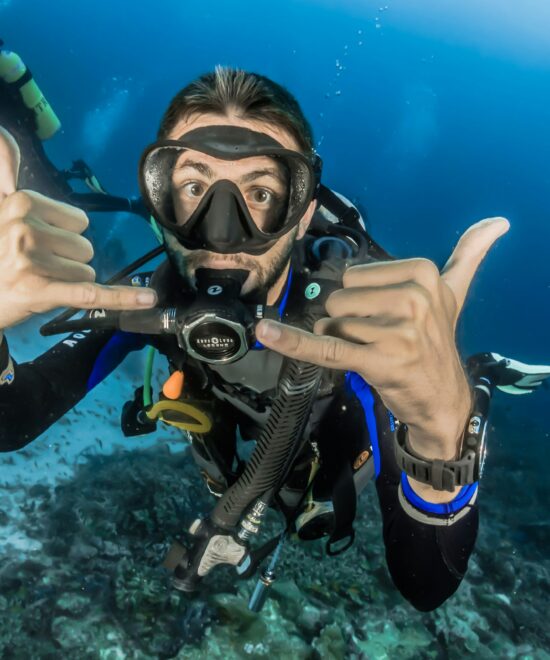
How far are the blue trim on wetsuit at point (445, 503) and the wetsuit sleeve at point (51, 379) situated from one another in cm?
216

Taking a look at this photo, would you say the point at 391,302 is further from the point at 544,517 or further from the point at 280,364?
the point at 544,517

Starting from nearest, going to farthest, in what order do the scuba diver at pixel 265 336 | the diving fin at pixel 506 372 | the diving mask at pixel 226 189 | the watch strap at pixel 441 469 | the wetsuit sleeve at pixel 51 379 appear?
the scuba diver at pixel 265 336 < the watch strap at pixel 441 469 < the diving mask at pixel 226 189 < the wetsuit sleeve at pixel 51 379 < the diving fin at pixel 506 372

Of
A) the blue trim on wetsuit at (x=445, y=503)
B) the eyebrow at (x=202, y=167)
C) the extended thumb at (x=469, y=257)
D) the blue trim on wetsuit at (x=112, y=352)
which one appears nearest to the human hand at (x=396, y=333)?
the extended thumb at (x=469, y=257)

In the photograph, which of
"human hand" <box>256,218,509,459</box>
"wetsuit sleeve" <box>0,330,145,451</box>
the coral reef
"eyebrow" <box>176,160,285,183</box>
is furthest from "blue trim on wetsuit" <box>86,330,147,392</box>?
the coral reef

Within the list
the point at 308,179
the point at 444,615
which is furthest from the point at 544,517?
the point at 308,179

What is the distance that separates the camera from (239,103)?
102 inches

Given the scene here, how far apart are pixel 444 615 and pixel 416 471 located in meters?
5.16

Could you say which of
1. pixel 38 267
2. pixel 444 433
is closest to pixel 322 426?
pixel 444 433

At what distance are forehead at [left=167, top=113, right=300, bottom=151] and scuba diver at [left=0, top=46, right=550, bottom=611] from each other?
1 cm

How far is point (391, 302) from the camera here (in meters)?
1.32

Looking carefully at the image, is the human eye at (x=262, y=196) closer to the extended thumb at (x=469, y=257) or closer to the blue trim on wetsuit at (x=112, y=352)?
the extended thumb at (x=469, y=257)

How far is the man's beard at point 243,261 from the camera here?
244 cm

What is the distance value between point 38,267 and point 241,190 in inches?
54.4

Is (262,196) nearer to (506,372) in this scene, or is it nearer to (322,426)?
(322,426)
